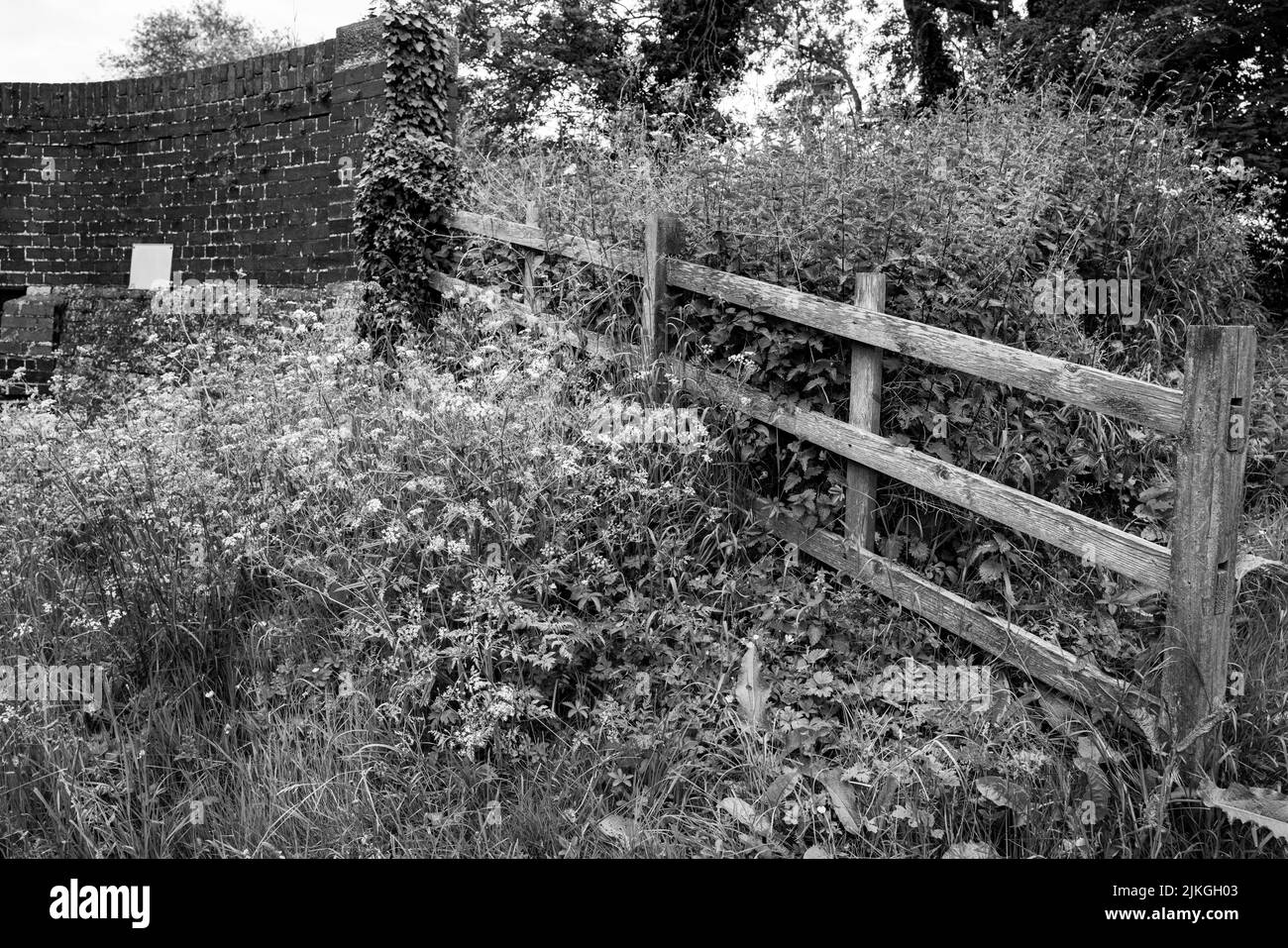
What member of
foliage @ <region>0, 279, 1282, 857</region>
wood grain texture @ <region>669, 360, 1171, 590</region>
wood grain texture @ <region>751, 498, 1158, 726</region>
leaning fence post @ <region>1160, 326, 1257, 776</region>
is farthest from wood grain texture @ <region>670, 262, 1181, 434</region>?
wood grain texture @ <region>751, 498, 1158, 726</region>

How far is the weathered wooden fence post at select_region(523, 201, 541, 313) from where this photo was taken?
20.6 ft

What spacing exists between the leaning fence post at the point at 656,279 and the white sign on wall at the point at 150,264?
30.3ft

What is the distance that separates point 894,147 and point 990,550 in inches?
130

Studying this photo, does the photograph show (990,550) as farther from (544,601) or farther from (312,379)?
(312,379)

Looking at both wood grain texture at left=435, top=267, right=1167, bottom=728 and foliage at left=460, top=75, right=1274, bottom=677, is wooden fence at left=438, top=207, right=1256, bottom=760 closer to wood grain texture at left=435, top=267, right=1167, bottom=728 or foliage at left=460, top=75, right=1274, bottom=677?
wood grain texture at left=435, top=267, right=1167, bottom=728

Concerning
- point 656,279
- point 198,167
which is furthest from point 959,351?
point 198,167

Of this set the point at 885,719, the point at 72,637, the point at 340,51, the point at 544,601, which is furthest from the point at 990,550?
the point at 340,51

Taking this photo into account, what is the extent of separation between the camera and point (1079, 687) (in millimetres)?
3504

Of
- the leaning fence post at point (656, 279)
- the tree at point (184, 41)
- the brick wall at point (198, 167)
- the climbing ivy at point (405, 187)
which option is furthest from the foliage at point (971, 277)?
the tree at point (184, 41)

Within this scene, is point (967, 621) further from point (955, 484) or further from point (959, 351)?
point (959, 351)

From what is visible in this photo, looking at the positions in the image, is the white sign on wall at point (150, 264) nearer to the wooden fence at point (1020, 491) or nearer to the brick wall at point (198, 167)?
the brick wall at point (198, 167)

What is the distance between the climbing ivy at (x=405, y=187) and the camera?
314 inches

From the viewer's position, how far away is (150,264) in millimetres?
12273

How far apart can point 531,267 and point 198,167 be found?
7.52m
